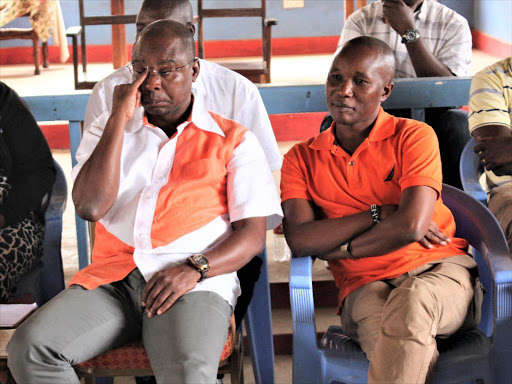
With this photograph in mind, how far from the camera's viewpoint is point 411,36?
3.15m

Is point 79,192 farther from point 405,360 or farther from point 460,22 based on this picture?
point 460,22

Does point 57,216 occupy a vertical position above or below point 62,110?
below


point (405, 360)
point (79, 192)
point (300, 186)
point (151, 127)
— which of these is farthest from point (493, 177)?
point (79, 192)

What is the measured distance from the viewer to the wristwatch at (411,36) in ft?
10.3

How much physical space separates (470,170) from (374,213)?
65 centimetres

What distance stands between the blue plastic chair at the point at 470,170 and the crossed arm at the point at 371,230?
0.49 metres

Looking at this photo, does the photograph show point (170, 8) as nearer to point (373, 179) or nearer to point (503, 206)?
point (373, 179)

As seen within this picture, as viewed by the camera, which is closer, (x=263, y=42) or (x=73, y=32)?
(x=73, y=32)

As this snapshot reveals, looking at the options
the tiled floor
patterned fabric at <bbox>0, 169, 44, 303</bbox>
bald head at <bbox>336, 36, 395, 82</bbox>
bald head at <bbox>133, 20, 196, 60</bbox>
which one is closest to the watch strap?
bald head at <bbox>336, 36, 395, 82</bbox>

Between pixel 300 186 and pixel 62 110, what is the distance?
99cm

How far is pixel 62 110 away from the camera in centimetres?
271

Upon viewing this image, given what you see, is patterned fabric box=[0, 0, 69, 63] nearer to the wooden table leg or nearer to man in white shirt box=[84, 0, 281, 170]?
the wooden table leg

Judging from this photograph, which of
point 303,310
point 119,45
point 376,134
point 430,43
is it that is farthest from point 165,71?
point 119,45

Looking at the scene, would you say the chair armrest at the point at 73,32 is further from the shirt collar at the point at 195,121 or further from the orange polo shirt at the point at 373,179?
the orange polo shirt at the point at 373,179
